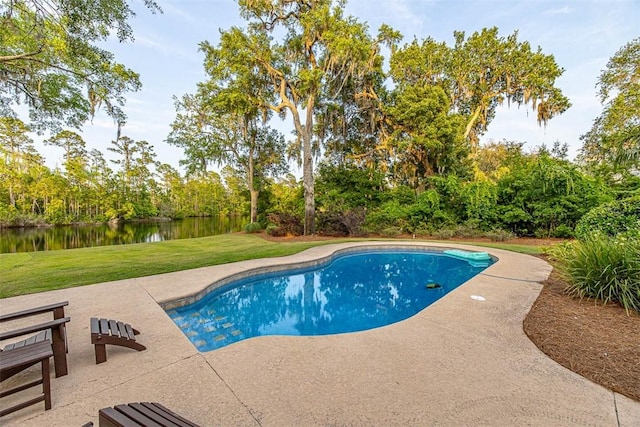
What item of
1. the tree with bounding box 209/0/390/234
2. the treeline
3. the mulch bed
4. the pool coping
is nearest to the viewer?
the mulch bed

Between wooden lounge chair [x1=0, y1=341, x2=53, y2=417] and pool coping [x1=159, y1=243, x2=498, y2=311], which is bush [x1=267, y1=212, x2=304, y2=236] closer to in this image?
pool coping [x1=159, y1=243, x2=498, y2=311]

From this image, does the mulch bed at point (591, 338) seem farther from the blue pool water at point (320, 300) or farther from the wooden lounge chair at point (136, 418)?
the wooden lounge chair at point (136, 418)

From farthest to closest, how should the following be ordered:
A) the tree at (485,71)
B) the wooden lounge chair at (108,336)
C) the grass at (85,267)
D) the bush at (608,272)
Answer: the tree at (485,71) < the grass at (85,267) < the bush at (608,272) < the wooden lounge chair at (108,336)

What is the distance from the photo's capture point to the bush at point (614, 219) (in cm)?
602

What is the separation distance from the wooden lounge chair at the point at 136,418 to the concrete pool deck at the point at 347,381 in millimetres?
404


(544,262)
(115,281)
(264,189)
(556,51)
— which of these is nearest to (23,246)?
(264,189)

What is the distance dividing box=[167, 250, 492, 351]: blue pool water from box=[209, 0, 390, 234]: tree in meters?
5.91

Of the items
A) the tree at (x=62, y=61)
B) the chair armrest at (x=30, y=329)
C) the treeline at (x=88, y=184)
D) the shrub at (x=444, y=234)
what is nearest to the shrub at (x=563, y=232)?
the shrub at (x=444, y=234)

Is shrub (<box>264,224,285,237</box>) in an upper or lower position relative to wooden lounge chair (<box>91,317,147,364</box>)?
upper

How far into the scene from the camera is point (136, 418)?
1.32 meters

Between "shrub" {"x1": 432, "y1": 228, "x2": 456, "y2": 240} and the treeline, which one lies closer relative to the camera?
"shrub" {"x1": 432, "y1": 228, "x2": 456, "y2": 240}

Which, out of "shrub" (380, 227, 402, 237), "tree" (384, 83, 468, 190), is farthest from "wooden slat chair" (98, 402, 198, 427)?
"tree" (384, 83, 468, 190)

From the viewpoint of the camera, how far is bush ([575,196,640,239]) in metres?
6.02

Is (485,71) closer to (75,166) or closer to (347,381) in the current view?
(347,381)
